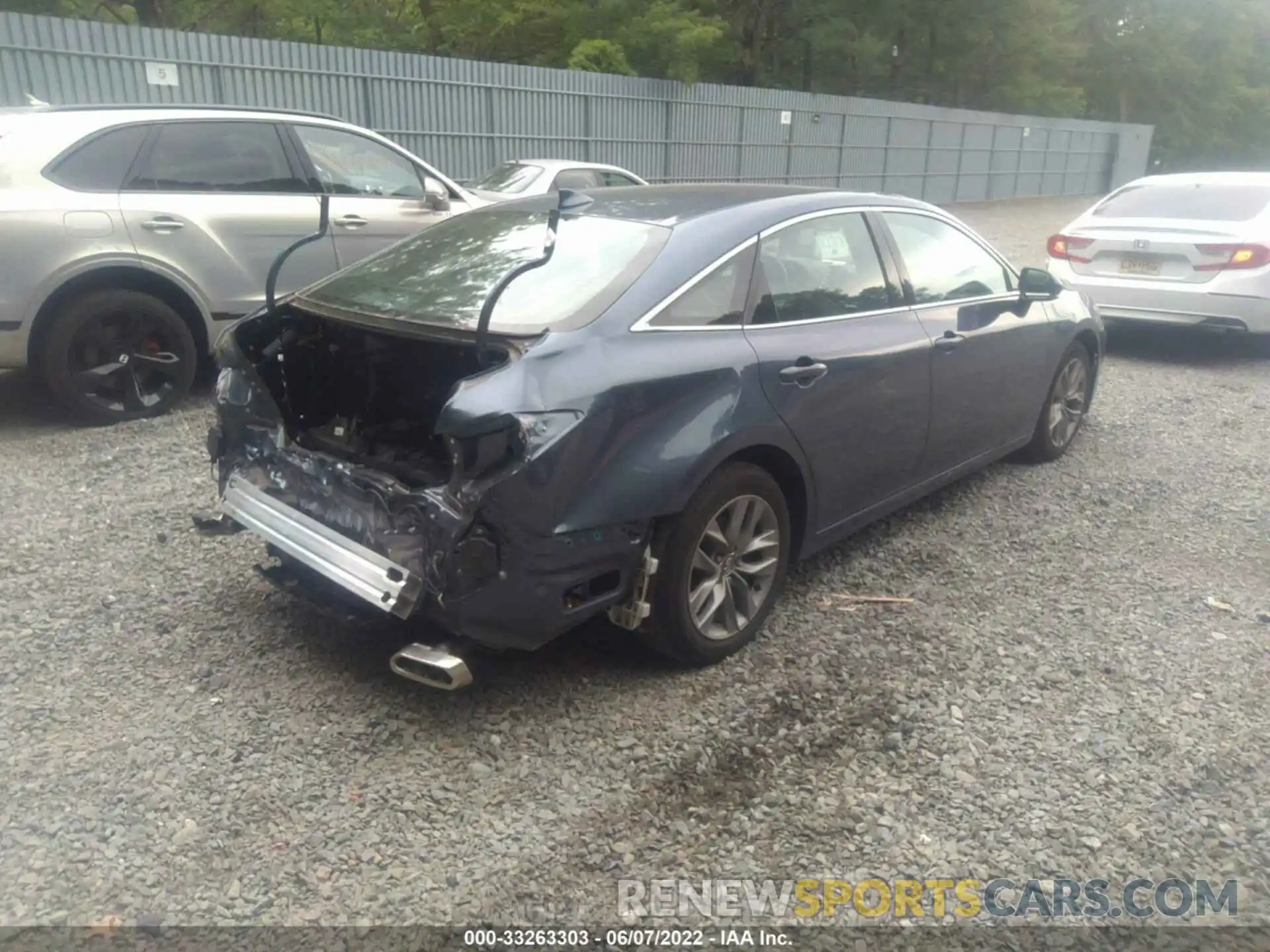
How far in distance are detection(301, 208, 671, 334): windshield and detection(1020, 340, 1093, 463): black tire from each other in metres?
3.04

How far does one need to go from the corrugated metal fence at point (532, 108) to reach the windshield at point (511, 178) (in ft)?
10.7

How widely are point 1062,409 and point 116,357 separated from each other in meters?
5.57

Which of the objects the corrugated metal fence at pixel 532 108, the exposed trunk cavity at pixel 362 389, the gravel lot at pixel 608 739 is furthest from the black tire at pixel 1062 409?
the corrugated metal fence at pixel 532 108

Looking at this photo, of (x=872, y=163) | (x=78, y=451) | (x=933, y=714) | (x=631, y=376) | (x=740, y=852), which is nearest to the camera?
(x=740, y=852)

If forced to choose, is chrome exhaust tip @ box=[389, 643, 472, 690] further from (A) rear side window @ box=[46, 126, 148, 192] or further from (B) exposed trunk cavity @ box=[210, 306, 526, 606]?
(A) rear side window @ box=[46, 126, 148, 192]

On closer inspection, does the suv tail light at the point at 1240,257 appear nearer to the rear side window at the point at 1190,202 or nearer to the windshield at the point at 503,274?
the rear side window at the point at 1190,202

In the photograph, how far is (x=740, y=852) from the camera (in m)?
2.81

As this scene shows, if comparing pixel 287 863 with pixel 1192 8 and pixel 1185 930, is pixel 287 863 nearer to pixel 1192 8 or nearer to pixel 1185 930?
pixel 1185 930

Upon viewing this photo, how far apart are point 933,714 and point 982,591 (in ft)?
3.61

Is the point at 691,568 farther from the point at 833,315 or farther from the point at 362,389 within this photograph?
the point at 362,389

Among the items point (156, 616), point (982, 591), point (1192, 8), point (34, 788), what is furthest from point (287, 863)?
point (1192, 8)

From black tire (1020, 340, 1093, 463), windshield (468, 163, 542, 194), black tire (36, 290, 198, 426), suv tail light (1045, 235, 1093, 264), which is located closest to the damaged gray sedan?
black tire (1020, 340, 1093, 463)

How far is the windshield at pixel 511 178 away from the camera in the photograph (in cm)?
1120

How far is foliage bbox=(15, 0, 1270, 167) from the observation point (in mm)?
22875
